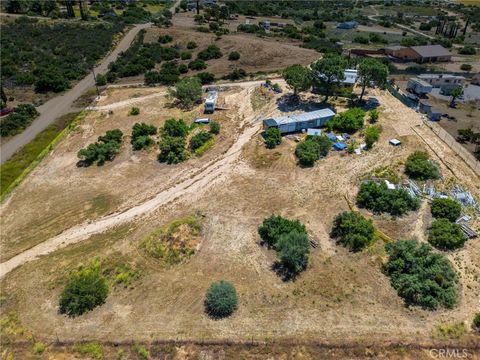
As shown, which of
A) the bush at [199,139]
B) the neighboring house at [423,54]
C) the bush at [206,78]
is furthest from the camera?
the neighboring house at [423,54]

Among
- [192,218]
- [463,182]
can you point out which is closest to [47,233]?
[192,218]

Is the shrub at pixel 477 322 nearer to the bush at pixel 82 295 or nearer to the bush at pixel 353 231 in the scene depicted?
the bush at pixel 353 231

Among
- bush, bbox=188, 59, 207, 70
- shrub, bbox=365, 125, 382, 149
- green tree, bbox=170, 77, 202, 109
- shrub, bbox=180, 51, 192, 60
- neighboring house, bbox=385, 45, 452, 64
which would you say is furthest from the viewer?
shrub, bbox=180, 51, 192, 60

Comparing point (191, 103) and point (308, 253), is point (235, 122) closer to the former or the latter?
point (191, 103)

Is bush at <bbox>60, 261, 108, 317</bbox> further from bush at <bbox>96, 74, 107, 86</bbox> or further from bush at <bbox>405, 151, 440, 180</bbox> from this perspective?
bush at <bbox>96, 74, 107, 86</bbox>

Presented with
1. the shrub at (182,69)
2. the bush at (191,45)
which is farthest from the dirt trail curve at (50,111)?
the bush at (191,45)

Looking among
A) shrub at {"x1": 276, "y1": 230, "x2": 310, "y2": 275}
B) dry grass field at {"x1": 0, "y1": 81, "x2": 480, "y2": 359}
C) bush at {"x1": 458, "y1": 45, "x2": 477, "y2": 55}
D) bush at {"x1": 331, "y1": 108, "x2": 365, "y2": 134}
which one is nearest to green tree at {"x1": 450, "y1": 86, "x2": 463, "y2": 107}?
dry grass field at {"x1": 0, "y1": 81, "x2": 480, "y2": 359}
